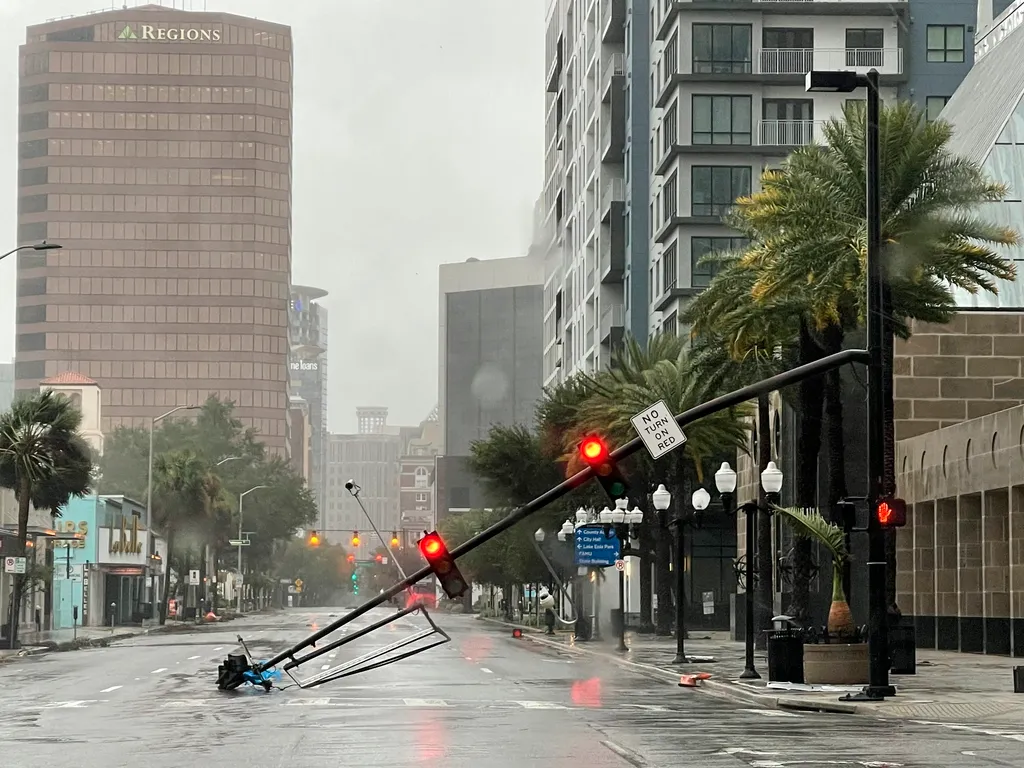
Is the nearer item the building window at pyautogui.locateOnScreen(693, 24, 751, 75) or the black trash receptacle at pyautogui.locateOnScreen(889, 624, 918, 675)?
the black trash receptacle at pyautogui.locateOnScreen(889, 624, 918, 675)

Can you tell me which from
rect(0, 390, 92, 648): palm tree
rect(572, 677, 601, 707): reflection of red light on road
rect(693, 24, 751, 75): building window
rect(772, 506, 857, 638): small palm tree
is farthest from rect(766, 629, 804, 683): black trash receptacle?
rect(693, 24, 751, 75): building window

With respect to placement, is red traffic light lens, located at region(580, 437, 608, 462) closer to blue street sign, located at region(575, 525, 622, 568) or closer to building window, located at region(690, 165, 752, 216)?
blue street sign, located at region(575, 525, 622, 568)

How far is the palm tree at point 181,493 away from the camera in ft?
350

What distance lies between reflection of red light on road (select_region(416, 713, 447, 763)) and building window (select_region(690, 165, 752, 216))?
6507 cm

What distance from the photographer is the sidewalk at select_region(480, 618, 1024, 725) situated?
26.0 metres

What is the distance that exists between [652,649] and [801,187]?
61.2 feet

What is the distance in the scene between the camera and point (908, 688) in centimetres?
3164

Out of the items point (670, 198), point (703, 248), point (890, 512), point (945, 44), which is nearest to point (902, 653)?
point (890, 512)

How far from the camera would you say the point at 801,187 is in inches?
1677

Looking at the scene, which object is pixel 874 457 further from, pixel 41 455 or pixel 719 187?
pixel 719 187

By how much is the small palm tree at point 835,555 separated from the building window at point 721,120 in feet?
177

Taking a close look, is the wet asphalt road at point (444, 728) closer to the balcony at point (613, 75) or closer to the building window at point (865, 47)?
the building window at point (865, 47)

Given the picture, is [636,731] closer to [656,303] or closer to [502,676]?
[502,676]

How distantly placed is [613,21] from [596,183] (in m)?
11.0
